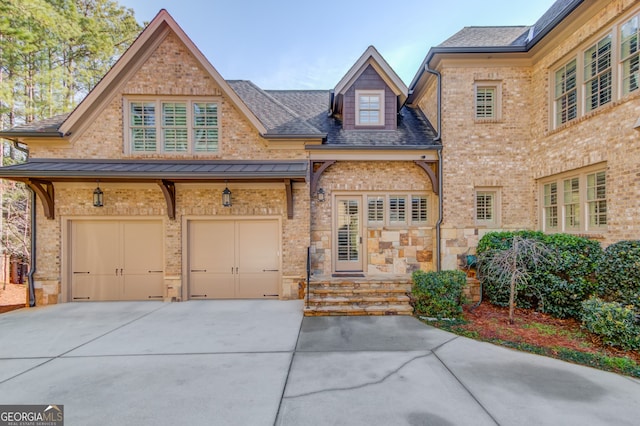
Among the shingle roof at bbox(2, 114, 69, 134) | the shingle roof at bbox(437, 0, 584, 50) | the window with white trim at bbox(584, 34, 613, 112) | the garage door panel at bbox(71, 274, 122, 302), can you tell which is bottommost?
the garage door panel at bbox(71, 274, 122, 302)

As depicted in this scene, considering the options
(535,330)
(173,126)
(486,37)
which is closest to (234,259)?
(173,126)

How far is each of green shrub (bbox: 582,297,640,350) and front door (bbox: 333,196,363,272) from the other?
16.9 feet

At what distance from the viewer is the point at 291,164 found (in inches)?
299

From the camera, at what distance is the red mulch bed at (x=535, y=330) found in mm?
4652

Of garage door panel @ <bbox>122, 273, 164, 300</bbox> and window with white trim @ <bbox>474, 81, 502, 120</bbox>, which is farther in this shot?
window with white trim @ <bbox>474, 81, 502, 120</bbox>

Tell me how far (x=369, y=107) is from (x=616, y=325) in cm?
775

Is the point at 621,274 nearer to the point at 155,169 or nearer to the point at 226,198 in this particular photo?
the point at 226,198

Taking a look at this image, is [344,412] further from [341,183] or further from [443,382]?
[341,183]

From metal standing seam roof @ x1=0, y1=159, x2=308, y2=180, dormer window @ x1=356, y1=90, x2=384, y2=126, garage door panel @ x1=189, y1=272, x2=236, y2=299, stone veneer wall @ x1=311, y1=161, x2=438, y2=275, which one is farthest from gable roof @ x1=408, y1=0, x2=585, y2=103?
garage door panel @ x1=189, y1=272, x2=236, y2=299

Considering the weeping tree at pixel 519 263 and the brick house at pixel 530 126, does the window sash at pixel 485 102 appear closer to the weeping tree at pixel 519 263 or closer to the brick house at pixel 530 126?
the brick house at pixel 530 126

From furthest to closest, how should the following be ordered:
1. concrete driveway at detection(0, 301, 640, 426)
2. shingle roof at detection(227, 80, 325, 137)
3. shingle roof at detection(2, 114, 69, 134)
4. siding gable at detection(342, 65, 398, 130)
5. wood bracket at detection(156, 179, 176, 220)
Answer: siding gable at detection(342, 65, 398, 130)
shingle roof at detection(227, 80, 325, 137)
wood bracket at detection(156, 179, 176, 220)
shingle roof at detection(2, 114, 69, 134)
concrete driveway at detection(0, 301, 640, 426)

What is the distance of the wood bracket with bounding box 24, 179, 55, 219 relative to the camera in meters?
7.14

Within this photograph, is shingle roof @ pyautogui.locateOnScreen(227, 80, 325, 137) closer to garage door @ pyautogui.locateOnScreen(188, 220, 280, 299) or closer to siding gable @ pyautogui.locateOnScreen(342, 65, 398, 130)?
siding gable @ pyautogui.locateOnScreen(342, 65, 398, 130)

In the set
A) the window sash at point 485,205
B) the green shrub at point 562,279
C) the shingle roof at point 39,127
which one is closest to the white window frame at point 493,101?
the window sash at point 485,205
